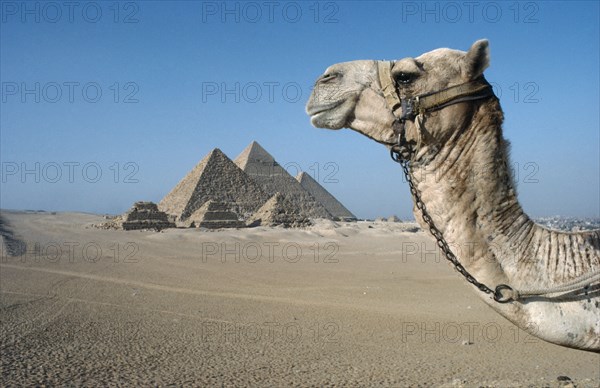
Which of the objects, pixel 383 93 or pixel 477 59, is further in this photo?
pixel 383 93

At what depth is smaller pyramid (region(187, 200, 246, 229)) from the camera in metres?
45.7

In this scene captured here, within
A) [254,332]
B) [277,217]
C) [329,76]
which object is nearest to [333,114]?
[329,76]

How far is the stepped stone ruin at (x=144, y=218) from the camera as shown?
41.8 m

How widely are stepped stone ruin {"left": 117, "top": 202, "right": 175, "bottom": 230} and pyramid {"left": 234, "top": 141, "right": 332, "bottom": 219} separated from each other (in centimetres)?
4407

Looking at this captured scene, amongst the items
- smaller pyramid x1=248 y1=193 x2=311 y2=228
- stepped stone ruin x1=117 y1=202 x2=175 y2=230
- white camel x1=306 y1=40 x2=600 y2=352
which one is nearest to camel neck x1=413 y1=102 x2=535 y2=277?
white camel x1=306 y1=40 x2=600 y2=352

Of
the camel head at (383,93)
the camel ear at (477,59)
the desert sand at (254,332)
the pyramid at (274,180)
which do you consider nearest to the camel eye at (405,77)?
the camel head at (383,93)

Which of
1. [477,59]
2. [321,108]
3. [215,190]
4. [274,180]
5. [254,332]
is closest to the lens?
[477,59]

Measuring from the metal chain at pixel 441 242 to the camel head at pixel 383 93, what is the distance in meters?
0.14

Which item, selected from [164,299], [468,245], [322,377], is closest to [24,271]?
[164,299]

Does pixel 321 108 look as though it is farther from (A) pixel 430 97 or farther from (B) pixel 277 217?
(B) pixel 277 217

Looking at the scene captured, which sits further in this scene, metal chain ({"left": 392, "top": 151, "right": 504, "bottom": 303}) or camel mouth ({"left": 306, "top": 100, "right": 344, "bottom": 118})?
camel mouth ({"left": 306, "top": 100, "right": 344, "bottom": 118})

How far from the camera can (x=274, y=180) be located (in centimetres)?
9350

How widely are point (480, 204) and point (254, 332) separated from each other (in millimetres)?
6901

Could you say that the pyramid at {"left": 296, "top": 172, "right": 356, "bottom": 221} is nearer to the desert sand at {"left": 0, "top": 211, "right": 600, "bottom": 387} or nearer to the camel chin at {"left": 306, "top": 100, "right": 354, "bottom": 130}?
the desert sand at {"left": 0, "top": 211, "right": 600, "bottom": 387}
